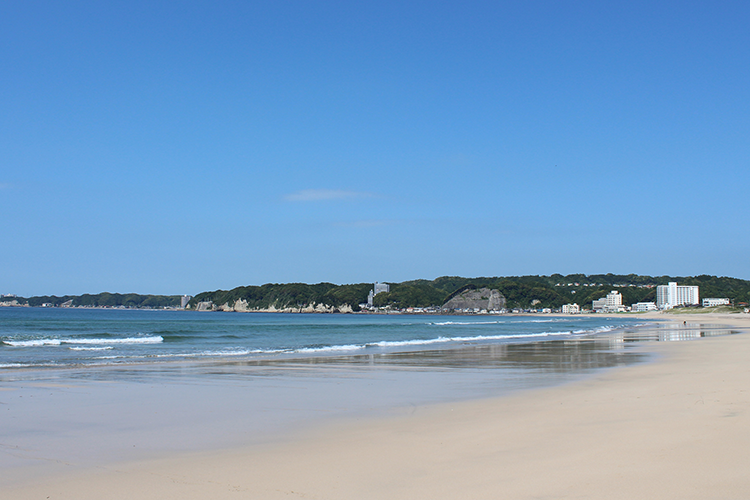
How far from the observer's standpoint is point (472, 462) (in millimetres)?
5652

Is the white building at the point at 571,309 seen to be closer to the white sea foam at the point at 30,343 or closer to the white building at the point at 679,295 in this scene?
the white building at the point at 679,295

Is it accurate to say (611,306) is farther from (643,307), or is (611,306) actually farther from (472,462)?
(472,462)

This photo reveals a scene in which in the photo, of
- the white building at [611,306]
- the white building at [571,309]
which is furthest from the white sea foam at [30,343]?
the white building at [611,306]

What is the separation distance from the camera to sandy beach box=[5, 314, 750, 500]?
475cm

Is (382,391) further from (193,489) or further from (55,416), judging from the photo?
(193,489)

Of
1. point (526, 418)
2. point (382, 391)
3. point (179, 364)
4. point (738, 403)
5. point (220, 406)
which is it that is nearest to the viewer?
point (526, 418)

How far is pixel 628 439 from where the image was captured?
21.3ft

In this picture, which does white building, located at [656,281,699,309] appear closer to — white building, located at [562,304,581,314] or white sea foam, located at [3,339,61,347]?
white building, located at [562,304,581,314]

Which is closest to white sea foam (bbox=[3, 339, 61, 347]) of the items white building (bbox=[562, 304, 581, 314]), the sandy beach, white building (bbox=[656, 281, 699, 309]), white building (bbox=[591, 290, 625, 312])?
the sandy beach

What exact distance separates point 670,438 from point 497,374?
9.15 meters

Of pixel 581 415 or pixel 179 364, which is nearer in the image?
pixel 581 415

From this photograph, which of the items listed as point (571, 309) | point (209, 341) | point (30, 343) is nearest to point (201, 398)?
point (30, 343)

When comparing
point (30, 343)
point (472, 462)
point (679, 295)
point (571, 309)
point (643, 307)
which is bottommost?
point (571, 309)

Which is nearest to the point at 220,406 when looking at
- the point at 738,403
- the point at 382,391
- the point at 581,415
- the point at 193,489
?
the point at 382,391
